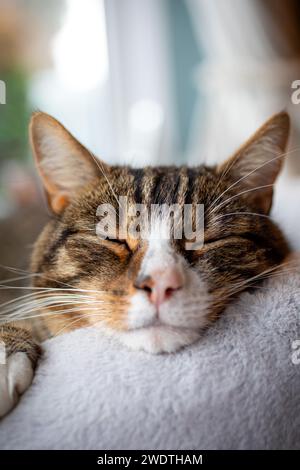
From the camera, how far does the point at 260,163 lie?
908 mm

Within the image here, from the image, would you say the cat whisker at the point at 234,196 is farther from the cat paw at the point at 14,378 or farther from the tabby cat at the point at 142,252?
the cat paw at the point at 14,378

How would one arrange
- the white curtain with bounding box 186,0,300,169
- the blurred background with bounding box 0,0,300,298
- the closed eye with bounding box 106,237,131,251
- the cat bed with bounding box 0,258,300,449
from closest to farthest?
the cat bed with bounding box 0,258,300,449, the closed eye with bounding box 106,237,131,251, the blurred background with bounding box 0,0,300,298, the white curtain with bounding box 186,0,300,169

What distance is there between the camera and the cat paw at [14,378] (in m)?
0.59

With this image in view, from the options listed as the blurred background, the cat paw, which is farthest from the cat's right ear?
the cat paw

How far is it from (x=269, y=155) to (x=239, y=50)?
131 centimetres

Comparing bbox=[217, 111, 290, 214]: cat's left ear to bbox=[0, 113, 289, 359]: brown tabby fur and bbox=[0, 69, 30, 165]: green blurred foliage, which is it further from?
bbox=[0, 69, 30, 165]: green blurred foliage

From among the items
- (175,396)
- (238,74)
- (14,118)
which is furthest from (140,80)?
(175,396)

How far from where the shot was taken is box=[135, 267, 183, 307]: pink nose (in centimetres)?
65

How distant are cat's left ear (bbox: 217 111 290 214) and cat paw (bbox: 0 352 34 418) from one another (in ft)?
1.67

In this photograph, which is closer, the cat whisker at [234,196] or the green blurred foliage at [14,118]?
the cat whisker at [234,196]

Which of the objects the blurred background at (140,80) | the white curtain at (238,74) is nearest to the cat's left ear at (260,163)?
the blurred background at (140,80)

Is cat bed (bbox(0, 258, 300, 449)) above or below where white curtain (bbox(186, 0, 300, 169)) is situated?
below

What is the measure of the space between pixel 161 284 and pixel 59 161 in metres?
0.40
